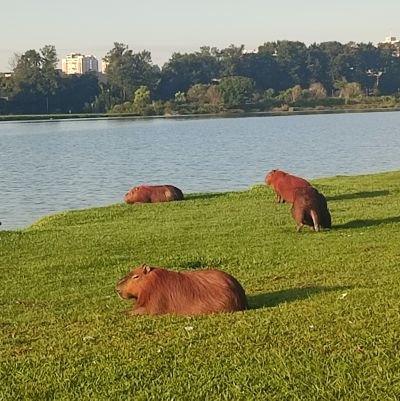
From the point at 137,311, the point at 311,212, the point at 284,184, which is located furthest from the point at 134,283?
the point at 284,184

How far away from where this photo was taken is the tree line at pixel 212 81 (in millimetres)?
115625

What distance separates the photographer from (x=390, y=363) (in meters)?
5.28

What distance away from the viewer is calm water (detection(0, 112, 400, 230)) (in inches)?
1123

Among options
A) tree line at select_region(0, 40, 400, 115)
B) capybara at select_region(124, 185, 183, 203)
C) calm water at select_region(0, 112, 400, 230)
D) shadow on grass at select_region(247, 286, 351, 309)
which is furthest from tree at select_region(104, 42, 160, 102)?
shadow on grass at select_region(247, 286, 351, 309)

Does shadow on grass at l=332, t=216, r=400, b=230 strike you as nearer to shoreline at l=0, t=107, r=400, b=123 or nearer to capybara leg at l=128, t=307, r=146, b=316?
capybara leg at l=128, t=307, r=146, b=316

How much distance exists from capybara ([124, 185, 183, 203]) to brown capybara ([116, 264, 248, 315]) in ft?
41.4

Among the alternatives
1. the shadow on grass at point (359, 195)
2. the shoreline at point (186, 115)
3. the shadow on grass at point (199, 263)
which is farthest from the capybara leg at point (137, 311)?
the shoreline at point (186, 115)

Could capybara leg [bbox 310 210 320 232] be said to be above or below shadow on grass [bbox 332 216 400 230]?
above

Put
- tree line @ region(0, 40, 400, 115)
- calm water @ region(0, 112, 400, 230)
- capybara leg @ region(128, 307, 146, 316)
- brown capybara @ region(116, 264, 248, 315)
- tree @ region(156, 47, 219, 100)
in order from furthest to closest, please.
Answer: tree @ region(156, 47, 219, 100)
tree line @ region(0, 40, 400, 115)
calm water @ region(0, 112, 400, 230)
capybara leg @ region(128, 307, 146, 316)
brown capybara @ region(116, 264, 248, 315)

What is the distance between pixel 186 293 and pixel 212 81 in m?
130

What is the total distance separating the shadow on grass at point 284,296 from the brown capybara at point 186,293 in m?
0.32

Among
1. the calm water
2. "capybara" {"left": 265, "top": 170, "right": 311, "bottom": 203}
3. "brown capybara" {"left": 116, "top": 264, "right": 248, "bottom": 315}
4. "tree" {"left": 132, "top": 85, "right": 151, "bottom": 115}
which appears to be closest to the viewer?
"brown capybara" {"left": 116, "top": 264, "right": 248, "bottom": 315}

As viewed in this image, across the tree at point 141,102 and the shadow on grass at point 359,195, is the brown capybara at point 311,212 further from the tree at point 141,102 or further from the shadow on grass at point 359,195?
the tree at point 141,102

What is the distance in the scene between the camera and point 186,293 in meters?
7.42
